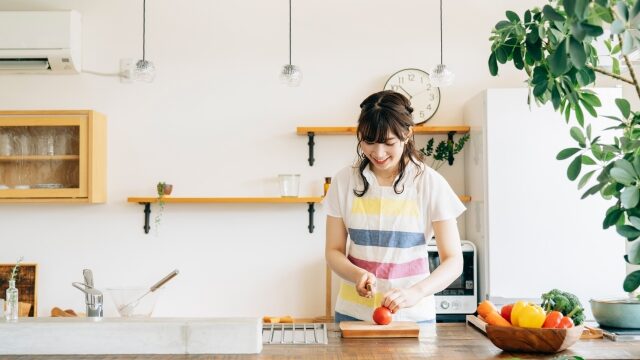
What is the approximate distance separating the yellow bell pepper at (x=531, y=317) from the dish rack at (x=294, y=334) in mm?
533

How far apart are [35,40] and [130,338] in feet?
9.02

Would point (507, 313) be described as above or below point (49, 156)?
below

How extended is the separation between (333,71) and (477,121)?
3.07 ft

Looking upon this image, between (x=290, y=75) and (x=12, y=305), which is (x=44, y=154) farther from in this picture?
(x=12, y=305)

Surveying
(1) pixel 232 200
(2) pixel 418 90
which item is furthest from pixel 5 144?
(2) pixel 418 90

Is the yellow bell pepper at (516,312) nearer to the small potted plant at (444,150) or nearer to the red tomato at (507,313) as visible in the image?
the red tomato at (507,313)

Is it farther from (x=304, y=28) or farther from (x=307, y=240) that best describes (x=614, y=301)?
(x=304, y=28)

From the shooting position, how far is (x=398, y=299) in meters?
1.96

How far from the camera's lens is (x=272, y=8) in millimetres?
4008

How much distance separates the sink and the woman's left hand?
A: 44 cm

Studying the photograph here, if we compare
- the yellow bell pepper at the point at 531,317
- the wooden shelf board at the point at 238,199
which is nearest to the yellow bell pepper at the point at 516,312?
the yellow bell pepper at the point at 531,317

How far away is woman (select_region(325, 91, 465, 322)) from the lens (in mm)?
2143

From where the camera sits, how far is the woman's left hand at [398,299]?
1949mm

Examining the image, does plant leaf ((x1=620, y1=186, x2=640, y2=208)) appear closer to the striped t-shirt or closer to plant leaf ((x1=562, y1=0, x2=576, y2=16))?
plant leaf ((x1=562, y1=0, x2=576, y2=16))
